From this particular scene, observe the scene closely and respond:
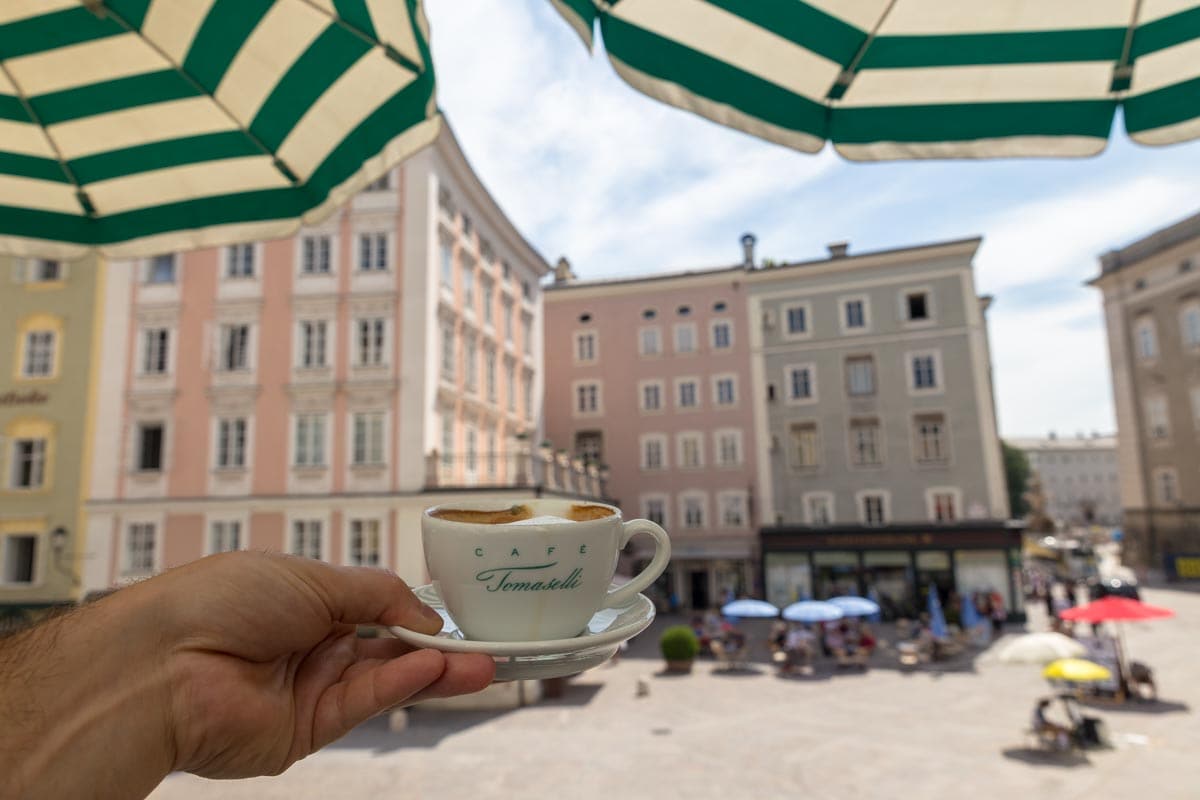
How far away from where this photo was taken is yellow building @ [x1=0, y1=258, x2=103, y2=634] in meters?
21.4

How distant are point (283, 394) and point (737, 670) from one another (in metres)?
15.7

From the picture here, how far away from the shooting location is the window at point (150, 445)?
2223cm

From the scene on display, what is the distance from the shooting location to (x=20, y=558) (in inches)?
868

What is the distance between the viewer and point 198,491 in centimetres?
2147

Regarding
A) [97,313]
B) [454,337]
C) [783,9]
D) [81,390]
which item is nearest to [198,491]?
[81,390]

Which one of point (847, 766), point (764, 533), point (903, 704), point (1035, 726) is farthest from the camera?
point (764, 533)

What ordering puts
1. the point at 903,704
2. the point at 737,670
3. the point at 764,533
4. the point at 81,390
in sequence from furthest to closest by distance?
the point at 764,533 < the point at 81,390 < the point at 737,670 < the point at 903,704

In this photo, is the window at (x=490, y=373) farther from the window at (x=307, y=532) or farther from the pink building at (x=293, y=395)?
the window at (x=307, y=532)

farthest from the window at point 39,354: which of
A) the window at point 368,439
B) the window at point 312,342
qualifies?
the window at point 368,439

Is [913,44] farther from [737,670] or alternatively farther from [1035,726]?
[737,670]

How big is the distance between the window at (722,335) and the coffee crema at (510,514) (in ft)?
111

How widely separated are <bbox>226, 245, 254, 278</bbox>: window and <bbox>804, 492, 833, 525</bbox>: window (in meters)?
24.3

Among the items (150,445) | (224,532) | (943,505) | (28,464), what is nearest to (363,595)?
(224,532)

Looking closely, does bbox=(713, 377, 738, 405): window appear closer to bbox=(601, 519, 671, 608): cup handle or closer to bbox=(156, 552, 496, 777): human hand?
bbox=(601, 519, 671, 608): cup handle
